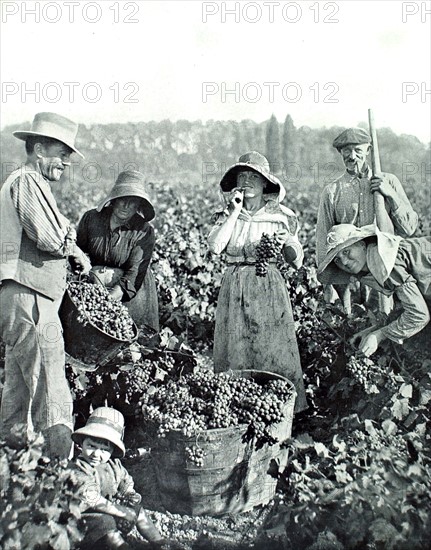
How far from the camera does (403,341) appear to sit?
149 inches

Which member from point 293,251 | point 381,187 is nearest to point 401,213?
point 381,187

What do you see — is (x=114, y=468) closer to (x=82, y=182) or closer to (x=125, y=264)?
(x=125, y=264)

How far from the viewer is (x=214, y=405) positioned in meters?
3.40

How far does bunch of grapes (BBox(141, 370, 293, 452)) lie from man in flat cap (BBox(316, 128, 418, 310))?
1279 mm

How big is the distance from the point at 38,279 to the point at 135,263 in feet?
3.97

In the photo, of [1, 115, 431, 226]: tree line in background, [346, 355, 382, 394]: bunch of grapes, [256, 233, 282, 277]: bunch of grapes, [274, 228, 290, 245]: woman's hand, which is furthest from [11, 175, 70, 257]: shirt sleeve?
[1, 115, 431, 226]: tree line in background

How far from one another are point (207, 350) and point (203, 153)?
48.1 feet

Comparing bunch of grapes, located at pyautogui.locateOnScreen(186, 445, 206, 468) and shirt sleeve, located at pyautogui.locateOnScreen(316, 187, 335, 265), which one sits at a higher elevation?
shirt sleeve, located at pyautogui.locateOnScreen(316, 187, 335, 265)

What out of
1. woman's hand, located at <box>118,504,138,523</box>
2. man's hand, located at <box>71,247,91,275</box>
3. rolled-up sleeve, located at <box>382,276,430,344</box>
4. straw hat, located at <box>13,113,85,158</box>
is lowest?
woman's hand, located at <box>118,504,138,523</box>

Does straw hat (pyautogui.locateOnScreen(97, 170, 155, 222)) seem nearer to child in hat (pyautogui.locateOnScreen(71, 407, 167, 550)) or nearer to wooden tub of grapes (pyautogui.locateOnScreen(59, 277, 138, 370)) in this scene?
wooden tub of grapes (pyautogui.locateOnScreen(59, 277, 138, 370))

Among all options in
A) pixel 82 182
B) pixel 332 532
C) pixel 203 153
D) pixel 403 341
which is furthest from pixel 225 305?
pixel 203 153

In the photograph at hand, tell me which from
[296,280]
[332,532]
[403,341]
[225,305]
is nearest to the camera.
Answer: [332,532]

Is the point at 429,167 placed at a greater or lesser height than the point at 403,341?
greater

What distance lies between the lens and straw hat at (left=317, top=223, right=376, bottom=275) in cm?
367
